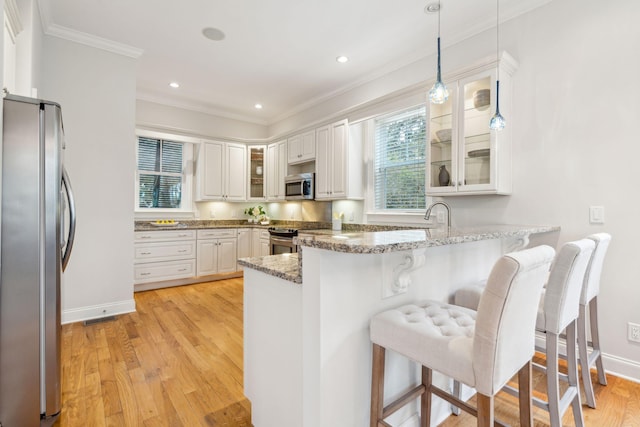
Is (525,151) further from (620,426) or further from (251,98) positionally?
(251,98)

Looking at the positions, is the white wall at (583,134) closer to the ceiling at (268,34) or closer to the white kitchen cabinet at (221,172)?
the ceiling at (268,34)

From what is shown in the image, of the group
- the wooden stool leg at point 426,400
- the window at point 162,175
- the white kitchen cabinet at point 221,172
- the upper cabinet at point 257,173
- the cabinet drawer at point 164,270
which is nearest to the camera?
the wooden stool leg at point 426,400

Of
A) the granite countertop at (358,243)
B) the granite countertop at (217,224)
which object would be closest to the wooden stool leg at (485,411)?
the granite countertop at (358,243)

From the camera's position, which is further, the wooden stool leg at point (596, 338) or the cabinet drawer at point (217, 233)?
the cabinet drawer at point (217, 233)

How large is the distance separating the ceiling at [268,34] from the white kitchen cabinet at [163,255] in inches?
86.2

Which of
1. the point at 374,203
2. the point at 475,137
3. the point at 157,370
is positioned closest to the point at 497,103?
the point at 475,137

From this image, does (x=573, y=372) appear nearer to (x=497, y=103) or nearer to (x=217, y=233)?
(x=497, y=103)

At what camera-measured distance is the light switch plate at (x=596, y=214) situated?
2.17 meters

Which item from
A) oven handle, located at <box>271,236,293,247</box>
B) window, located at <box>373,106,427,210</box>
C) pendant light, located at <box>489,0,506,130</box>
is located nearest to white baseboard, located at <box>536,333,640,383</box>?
pendant light, located at <box>489,0,506,130</box>

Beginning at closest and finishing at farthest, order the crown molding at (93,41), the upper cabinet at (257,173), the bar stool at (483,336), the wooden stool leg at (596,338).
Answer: the bar stool at (483,336)
the wooden stool leg at (596,338)
the crown molding at (93,41)
the upper cabinet at (257,173)

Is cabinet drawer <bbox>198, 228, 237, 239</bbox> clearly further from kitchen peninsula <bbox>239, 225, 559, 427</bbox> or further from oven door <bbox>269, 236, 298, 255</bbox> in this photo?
kitchen peninsula <bbox>239, 225, 559, 427</bbox>

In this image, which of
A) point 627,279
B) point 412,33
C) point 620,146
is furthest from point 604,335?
point 412,33

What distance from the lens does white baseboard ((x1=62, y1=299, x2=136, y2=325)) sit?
304 cm

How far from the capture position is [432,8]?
→ 265 cm
